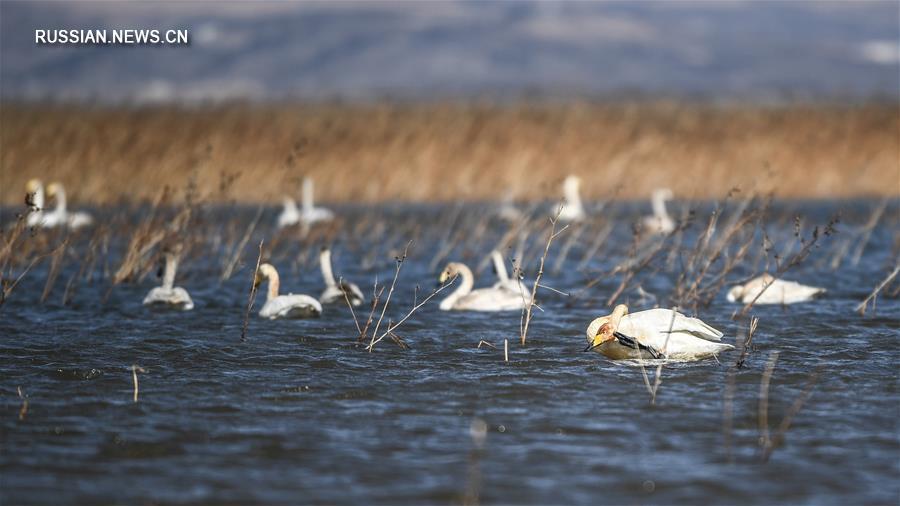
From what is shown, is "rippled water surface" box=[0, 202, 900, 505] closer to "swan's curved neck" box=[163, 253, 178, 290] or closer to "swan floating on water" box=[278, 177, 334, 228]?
"swan's curved neck" box=[163, 253, 178, 290]

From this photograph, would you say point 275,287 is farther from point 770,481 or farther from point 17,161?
point 17,161

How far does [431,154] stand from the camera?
19219mm

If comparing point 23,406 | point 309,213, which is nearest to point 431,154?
point 309,213

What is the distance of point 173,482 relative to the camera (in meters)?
4.71

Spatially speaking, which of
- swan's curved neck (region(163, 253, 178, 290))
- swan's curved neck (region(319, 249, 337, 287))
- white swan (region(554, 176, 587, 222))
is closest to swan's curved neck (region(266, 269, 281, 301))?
swan's curved neck (region(319, 249, 337, 287))

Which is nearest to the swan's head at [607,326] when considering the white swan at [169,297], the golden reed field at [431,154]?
the white swan at [169,297]

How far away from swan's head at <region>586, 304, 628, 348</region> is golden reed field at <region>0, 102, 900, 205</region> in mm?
10268

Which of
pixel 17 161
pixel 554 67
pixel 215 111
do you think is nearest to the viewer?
pixel 17 161

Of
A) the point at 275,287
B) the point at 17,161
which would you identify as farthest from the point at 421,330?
the point at 17,161

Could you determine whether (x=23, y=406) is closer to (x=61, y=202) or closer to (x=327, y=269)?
(x=327, y=269)

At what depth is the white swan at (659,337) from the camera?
690 centimetres

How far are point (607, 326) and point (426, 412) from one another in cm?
186

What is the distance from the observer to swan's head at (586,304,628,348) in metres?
7.23

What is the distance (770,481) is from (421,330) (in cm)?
418
